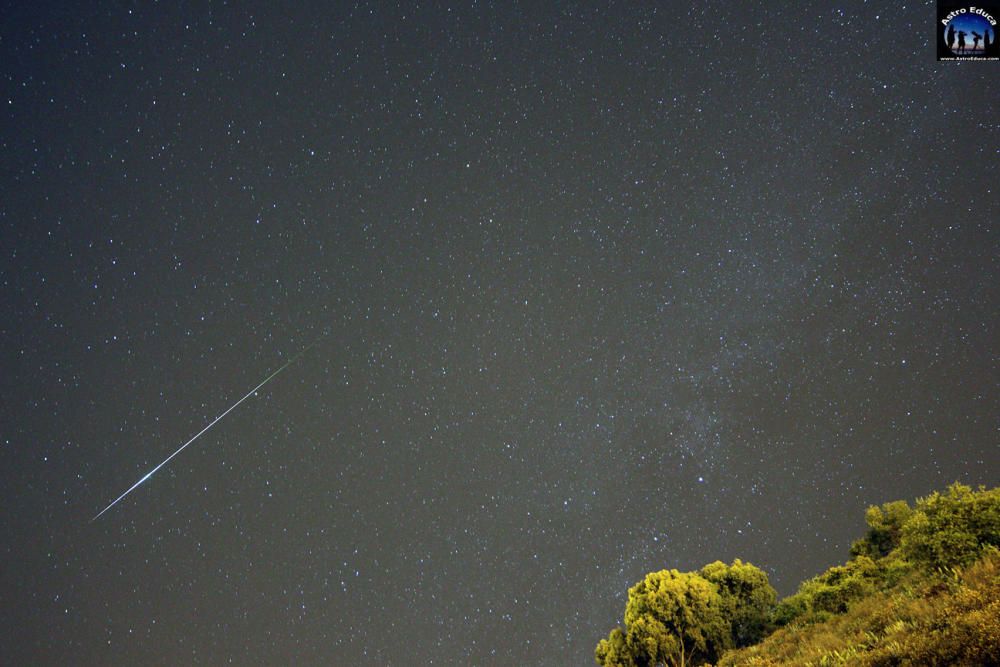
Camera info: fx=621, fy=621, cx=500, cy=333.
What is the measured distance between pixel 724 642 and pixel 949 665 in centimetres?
2078

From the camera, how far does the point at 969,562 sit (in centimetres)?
1470

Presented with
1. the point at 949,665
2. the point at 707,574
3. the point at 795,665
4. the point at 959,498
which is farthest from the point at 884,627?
the point at 707,574

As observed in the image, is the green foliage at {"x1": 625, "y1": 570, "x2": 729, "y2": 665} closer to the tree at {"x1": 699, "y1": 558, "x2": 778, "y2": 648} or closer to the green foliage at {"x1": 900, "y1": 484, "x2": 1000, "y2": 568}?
the tree at {"x1": 699, "y1": 558, "x2": 778, "y2": 648}

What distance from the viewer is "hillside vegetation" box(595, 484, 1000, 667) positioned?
29.0 feet

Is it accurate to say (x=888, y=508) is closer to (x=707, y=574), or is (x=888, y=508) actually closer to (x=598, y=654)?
(x=707, y=574)

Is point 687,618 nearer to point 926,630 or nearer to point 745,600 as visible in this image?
point 745,600

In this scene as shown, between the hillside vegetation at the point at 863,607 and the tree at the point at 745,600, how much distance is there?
0.04 meters

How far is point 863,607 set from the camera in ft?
53.6

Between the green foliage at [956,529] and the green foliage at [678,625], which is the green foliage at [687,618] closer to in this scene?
the green foliage at [678,625]

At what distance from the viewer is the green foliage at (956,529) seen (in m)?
15.5

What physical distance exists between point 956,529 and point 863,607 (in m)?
3.11

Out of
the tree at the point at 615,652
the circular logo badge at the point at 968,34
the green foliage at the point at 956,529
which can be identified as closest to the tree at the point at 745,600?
the tree at the point at 615,652

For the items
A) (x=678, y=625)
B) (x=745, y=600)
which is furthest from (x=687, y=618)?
(x=745, y=600)

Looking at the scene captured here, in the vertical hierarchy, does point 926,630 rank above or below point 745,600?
below
